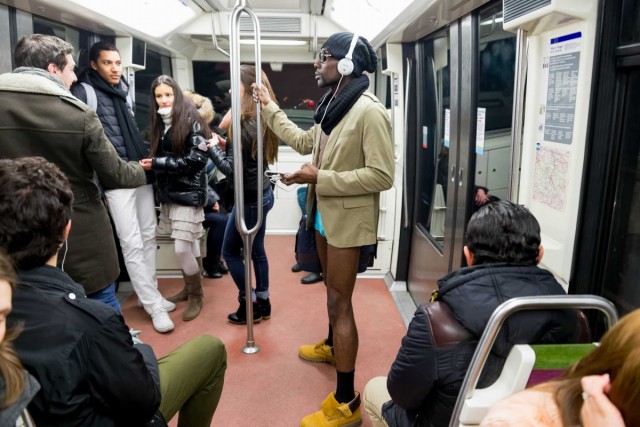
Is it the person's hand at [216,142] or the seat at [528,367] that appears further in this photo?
the person's hand at [216,142]

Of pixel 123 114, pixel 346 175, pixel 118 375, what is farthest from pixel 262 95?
pixel 118 375

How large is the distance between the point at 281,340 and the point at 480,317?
221cm

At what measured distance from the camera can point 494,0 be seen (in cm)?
225

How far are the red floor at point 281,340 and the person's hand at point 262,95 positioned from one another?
1592 millimetres

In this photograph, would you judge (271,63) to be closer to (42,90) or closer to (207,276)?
(207,276)

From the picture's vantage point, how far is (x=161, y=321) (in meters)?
3.27

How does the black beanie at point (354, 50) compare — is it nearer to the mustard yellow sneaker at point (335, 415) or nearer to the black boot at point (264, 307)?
the mustard yellow sneaker at point (335, 415)

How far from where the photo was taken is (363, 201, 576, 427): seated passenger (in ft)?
3.86

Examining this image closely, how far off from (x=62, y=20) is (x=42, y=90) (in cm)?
125

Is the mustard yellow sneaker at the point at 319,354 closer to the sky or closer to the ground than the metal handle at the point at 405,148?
closer to the ground

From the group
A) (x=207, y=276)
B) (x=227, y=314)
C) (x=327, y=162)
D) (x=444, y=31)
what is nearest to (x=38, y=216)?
(x=327, y=162)

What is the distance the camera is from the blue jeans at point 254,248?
10.4 feet

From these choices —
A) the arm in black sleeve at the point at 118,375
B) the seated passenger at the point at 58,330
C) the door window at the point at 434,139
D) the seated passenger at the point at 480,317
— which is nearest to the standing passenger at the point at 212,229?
the door window at the point at 434,139

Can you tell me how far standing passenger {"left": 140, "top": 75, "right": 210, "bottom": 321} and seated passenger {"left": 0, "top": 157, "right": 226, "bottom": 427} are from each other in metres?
1.68
